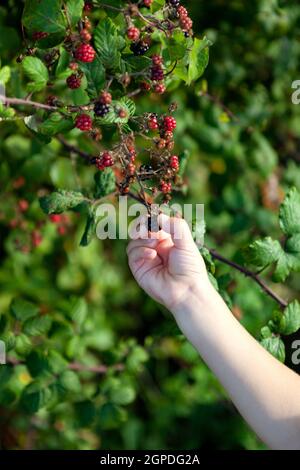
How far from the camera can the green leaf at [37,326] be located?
151cm

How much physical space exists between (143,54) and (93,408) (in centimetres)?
96

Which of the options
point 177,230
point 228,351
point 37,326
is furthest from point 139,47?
point 37,326

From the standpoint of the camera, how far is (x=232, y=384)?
112cm

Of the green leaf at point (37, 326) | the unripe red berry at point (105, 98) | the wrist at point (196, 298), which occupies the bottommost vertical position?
the green leaf at point (37, 326)

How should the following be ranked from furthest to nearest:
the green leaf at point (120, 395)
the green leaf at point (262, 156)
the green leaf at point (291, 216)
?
the green leaf at point (262, 156)
the green leaf at point (120, 395)
the green leaf at point (291, 216)

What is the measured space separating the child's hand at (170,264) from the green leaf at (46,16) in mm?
377

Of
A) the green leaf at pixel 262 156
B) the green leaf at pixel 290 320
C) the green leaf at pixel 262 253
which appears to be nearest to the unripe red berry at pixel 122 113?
the green leaf at pixel 262 253

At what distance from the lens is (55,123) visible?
108 centimetres

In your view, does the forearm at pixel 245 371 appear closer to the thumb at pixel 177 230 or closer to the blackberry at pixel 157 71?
the thumb at pixel 177 230

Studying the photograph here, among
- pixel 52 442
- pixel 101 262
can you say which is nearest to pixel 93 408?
pixel 52 442

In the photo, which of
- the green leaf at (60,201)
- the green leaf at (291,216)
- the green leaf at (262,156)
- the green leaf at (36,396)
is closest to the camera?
the green leaf at (60,201)

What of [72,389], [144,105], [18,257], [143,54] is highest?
[144,105]

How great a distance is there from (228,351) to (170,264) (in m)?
0.19
